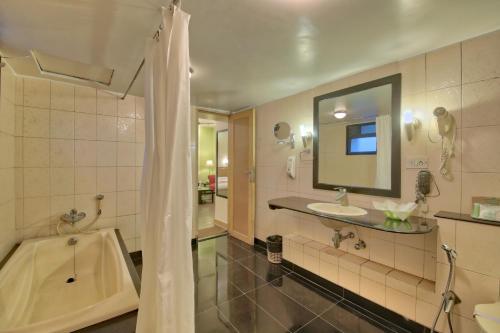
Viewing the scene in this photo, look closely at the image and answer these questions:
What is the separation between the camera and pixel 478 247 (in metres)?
1.31

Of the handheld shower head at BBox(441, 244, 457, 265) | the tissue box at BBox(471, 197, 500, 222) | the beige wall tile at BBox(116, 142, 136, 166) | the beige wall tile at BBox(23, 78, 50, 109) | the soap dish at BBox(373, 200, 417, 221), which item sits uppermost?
the beige wall tile at BBox(23, 78, 50, 109)

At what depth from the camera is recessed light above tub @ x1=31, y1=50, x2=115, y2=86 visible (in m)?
1.82

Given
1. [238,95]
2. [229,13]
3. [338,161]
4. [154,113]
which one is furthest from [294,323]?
[238,95]

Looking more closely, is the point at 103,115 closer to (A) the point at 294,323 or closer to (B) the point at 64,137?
(B) the point at 64,137

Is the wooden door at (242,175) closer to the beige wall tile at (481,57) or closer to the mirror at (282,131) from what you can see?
the mirror at (282,131)

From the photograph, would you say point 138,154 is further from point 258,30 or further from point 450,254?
point 450,254

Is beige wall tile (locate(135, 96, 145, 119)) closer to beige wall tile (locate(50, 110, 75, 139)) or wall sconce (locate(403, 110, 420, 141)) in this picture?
beige wall tile (locate(50, 110, 75, 139))

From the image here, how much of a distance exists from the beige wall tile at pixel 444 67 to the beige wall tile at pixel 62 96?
Result: 3.40 m

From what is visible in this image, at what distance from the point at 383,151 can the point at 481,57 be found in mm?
847

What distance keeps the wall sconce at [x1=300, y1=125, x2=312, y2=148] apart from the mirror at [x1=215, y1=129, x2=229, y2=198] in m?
2.09

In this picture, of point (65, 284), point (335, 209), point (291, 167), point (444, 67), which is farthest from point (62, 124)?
point (444, 67)

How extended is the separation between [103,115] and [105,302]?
2126 millimetres

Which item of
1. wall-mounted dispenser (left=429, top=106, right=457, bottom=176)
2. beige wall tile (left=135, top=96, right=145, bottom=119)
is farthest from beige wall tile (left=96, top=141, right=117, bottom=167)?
wall-mounted dispenser (left=429, top=106, right=457, bottom=176)

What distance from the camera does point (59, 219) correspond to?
227 centimetres
